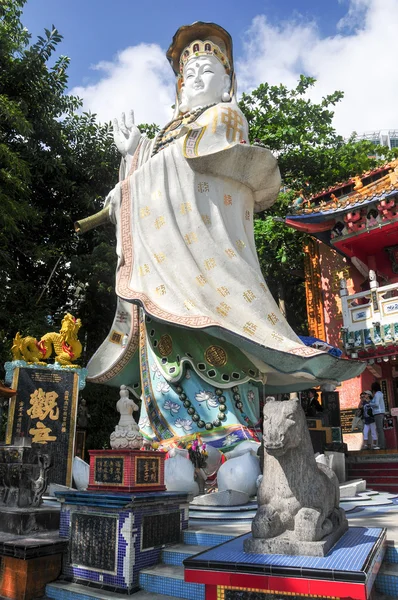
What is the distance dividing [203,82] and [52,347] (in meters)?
4.98

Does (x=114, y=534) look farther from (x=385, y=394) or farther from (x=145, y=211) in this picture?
(x=385, y=394)

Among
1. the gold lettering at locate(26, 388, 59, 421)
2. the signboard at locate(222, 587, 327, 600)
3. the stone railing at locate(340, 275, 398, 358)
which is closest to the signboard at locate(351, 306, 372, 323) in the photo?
the stone railing at locate(340, 275, 398, 358)

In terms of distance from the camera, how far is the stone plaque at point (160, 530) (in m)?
3.26

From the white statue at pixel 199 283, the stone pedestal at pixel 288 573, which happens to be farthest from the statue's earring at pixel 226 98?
the stone pedestal at pixel 288 573

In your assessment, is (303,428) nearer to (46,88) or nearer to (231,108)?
(231,108)

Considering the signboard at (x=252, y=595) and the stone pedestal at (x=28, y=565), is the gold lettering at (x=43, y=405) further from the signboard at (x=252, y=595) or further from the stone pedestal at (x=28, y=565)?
the signboard at (x=252, y=595)

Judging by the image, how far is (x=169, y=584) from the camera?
2.96m

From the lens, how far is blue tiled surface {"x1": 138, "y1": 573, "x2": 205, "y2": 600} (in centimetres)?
282

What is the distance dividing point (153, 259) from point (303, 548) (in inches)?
207

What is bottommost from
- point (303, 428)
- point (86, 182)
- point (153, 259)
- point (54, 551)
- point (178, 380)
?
point (54, 551)

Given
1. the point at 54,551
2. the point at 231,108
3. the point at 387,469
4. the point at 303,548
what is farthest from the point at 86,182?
the point at 303,548

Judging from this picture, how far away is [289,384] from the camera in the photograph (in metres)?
7.70

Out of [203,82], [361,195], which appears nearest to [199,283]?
[203,82]

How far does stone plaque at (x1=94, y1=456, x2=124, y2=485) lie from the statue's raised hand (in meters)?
6.19
